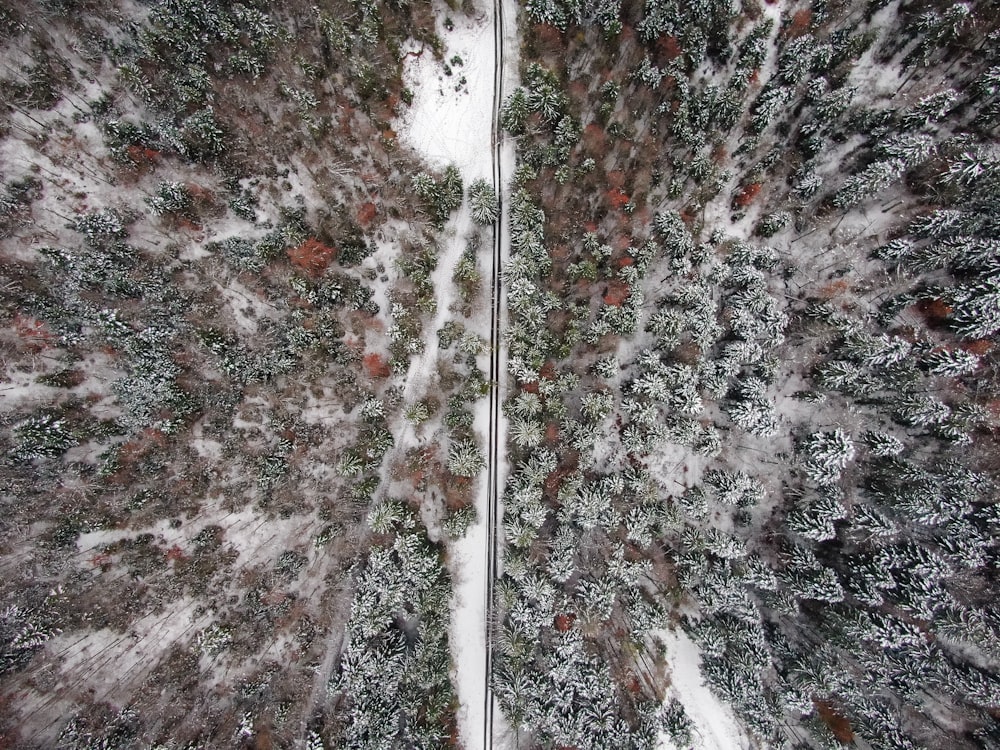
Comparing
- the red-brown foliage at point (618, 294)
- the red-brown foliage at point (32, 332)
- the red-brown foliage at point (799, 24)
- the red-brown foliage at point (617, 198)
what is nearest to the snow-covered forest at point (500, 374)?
the red-brown foliage at point (799, 24)

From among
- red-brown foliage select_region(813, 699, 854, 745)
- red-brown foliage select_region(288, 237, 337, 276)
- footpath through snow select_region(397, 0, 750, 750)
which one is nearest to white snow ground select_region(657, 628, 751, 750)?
footpath through snow select_region(397, 0, 750, 750)

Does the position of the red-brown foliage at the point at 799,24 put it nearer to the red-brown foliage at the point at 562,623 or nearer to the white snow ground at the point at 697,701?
the white snow ground at the point at 697,701

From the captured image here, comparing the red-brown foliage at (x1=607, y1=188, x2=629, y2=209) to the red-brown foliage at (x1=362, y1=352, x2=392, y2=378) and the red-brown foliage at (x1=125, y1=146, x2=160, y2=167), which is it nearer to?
the red-brown foliage at (x1=362, y1=352, x2=392, y2=378)

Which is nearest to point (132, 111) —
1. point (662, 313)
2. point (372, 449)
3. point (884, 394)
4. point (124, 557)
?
point (372, 449)

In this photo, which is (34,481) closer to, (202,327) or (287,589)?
(202,327)

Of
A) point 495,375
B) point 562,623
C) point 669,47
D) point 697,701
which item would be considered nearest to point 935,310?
point 669,47

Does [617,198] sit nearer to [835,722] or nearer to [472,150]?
[472,150]
